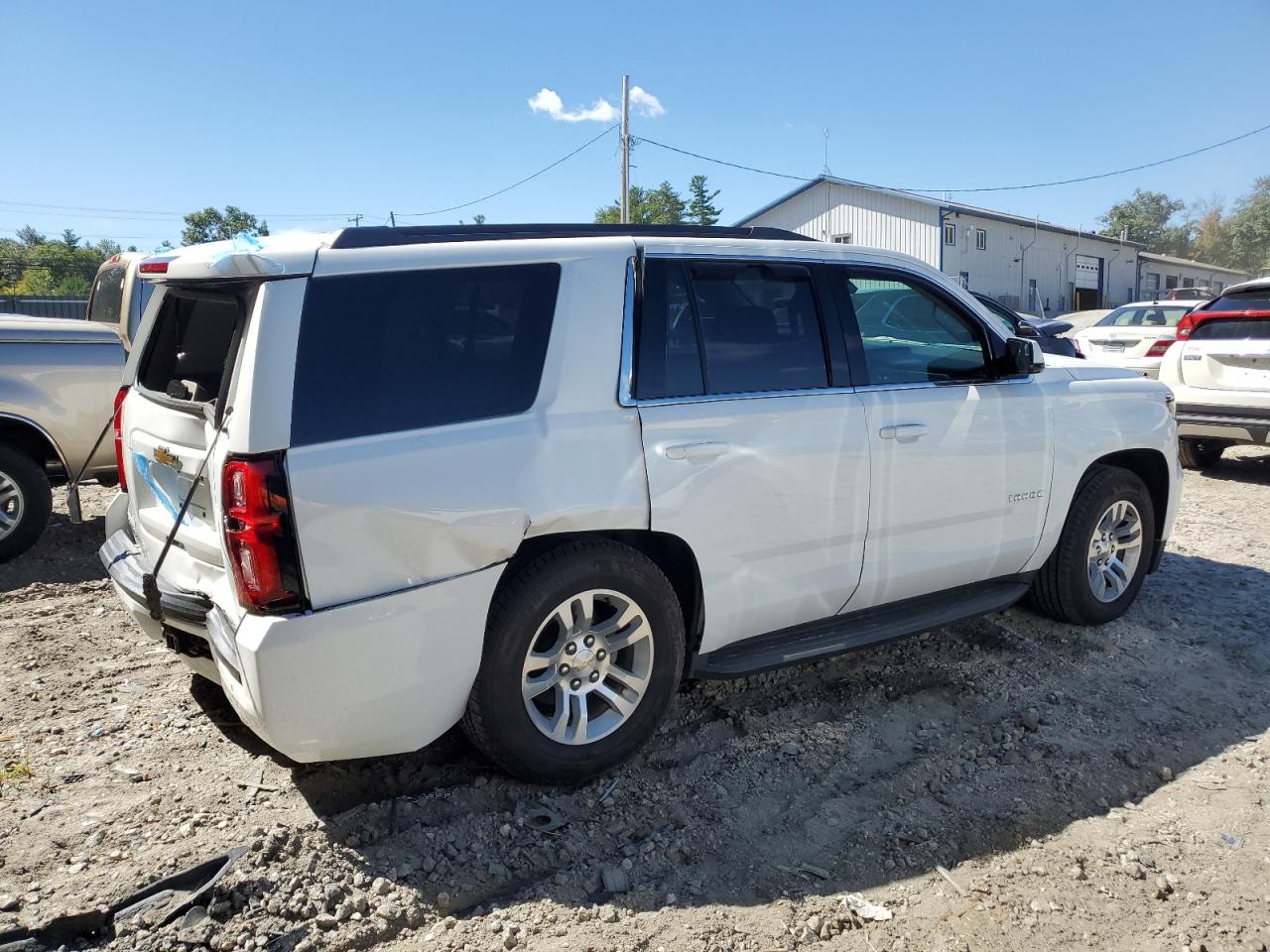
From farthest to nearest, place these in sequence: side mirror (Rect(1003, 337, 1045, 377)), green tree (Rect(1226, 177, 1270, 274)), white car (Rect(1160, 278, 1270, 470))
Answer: green tree (Rect(1226, 177, 1270, 274))
white car (Rect(1160, 278, 1270, 470))
side mirror (Rect(1003, 337, 1045, 377))

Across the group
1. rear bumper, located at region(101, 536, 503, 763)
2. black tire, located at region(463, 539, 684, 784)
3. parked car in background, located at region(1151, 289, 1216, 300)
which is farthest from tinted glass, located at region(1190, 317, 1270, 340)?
parked car in background, located at region(1151, 289, 1216, 300)

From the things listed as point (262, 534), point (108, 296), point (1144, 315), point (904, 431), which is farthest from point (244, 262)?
point (1144, 315)

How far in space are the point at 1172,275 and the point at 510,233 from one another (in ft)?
231

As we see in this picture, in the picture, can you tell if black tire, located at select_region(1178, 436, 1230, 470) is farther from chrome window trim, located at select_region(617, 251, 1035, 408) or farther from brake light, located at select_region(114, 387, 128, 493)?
brake light, located at select_region(114, 387, 128, 493)

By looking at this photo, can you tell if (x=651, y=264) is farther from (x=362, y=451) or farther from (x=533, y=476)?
(x=362, y=451)

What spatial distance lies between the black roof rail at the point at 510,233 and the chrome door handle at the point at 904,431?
34.6 inches

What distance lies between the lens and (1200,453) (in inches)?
368

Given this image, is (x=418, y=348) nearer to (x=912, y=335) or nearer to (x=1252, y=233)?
(x=912, y=335)

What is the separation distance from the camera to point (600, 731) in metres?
3.25

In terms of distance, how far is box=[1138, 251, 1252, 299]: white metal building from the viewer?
5612 cm

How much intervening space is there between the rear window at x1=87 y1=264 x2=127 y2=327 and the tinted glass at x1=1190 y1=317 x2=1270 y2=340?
9.47m

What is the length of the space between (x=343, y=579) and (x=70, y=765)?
1.68 meters

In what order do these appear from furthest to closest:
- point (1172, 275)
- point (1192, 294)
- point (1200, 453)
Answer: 1. point (1172, 275)
2. point (1192, 294)
3. point (1200, 453)

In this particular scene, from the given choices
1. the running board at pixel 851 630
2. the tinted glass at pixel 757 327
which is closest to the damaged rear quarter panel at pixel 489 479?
the tinted glass at pixel 757 327
